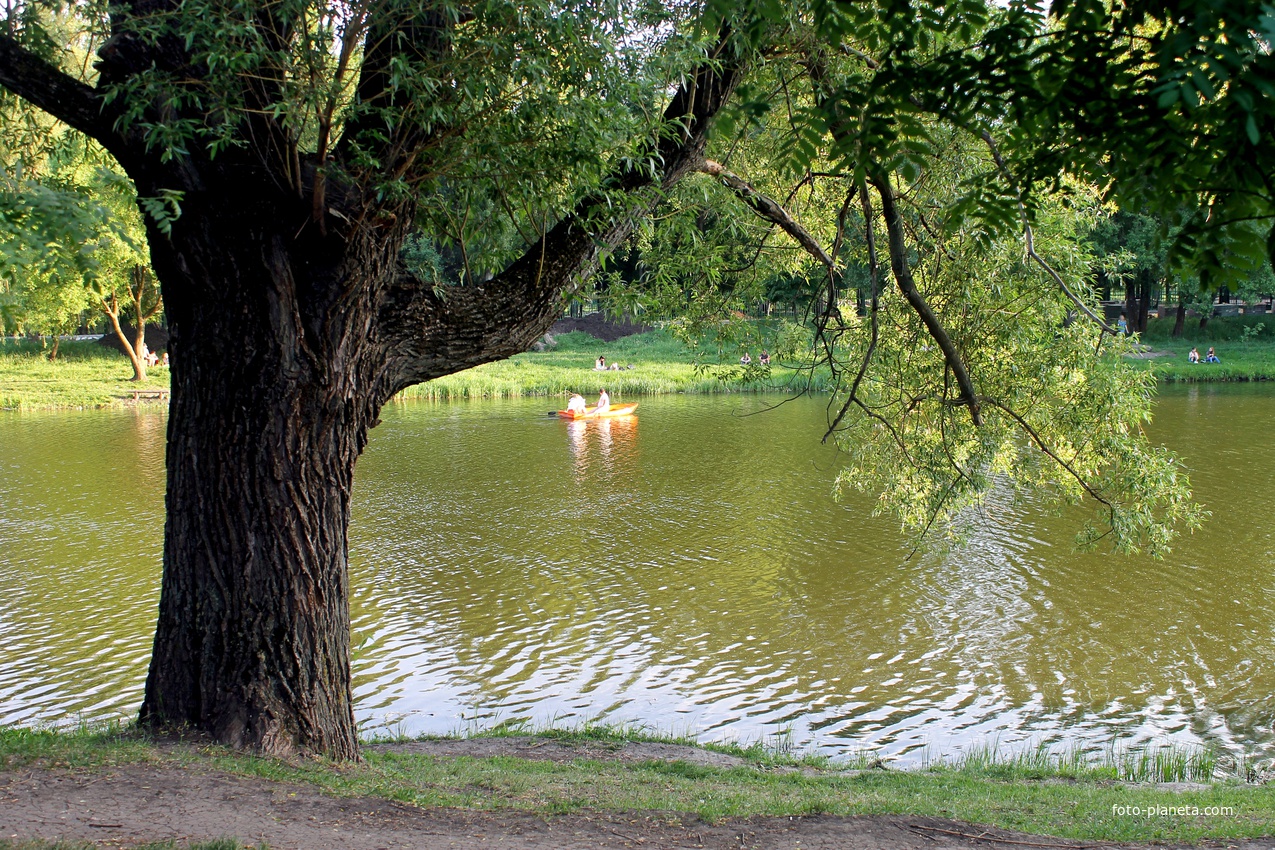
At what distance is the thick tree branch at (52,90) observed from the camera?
4.84 metres

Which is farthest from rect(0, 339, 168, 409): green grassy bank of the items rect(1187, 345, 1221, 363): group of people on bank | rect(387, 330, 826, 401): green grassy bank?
rect(1187, 345, 1221, 363): group of people on bank

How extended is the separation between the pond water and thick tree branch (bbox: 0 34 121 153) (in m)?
5.13

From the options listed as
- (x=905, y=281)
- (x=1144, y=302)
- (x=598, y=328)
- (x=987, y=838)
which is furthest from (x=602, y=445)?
(x=598, y=328)

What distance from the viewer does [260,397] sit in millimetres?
5266

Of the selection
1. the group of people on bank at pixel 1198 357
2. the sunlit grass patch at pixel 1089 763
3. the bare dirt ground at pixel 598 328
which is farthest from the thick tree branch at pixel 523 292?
the bare dirt ground at pixel 598 328

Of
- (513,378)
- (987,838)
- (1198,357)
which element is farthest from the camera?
(513,378)

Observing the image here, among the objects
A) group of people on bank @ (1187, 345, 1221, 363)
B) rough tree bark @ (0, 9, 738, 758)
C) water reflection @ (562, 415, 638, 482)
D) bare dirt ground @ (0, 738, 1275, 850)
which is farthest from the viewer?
group of people on bank @ (1187, 345, 1221, 363)

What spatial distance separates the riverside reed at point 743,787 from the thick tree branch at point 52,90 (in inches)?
128

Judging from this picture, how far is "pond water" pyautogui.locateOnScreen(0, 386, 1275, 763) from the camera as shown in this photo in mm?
8867

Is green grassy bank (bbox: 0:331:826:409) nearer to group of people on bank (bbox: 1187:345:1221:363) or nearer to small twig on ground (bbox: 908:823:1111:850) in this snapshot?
group of people on bank (bbox: 1187:345:1221:363)

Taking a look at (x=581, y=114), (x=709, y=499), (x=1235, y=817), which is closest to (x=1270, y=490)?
(x=709, y=499)

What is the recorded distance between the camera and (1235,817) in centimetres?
520

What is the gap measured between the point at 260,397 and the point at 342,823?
2.25m

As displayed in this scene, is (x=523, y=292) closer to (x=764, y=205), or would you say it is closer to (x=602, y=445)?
(x=764, y=205)
